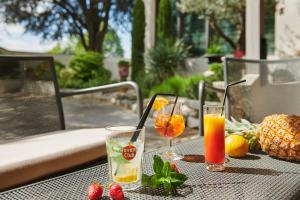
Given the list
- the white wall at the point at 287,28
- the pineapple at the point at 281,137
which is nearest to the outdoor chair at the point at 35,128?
the pineapple at the point at 281,137

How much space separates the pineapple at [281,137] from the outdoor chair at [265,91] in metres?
1.02

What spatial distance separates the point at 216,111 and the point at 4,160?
920 mm

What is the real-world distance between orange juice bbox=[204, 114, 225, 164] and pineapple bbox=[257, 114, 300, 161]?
0.27 meters

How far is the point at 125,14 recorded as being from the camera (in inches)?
581

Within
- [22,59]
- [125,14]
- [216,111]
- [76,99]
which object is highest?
[125,14]

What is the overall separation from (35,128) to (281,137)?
1477 mm

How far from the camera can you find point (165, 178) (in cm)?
109

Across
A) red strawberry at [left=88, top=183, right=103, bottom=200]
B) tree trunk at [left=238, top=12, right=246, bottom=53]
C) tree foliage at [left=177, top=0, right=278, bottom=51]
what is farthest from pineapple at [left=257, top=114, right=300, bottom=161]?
tree trunk at [left=238, top=12, right=246, bottom=53]

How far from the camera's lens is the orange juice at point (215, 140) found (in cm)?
129

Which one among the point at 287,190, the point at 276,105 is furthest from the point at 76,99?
the point at 287,190

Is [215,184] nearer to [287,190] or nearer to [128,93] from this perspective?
[287,190]

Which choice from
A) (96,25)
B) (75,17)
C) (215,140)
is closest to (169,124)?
(215,140)

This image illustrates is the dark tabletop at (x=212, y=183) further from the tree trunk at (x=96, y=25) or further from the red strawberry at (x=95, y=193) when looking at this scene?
the tree trunk at (x=96, y=25)

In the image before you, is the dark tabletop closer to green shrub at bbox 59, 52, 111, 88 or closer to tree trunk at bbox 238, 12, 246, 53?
tree trunk at bbox 238, 12, 246, 53
